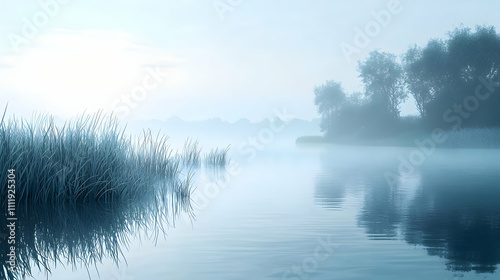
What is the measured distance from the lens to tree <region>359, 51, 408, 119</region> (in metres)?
73.0

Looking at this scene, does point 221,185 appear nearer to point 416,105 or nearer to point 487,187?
point 487,187

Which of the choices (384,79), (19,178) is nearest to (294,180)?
(19,178)

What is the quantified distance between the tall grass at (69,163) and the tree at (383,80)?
2445 inches

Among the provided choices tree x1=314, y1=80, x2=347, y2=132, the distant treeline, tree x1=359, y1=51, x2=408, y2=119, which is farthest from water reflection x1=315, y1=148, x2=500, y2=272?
tree x1=314, y1=80, x2=347, y2=132

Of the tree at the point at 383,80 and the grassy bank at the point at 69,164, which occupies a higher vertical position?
the tree at the point at 383,80

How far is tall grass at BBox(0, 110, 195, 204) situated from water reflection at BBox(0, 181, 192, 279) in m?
0.40

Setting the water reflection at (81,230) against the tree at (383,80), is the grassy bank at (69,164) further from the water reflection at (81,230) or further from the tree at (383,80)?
the tree at (383,80)

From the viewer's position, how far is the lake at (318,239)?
736cm

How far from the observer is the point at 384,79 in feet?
244

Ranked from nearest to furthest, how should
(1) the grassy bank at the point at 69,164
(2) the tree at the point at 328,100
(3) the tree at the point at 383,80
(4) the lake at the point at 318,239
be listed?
(4) the lake at the point at 318,239 < (1) the grassy bank at the point at 69,164 < (3) the tree at the point at 383,80 < (2) the tree at the point at 328,100

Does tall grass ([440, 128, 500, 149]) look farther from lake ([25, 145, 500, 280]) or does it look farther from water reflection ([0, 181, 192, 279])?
water reflection ([0, 181, 192, 279])

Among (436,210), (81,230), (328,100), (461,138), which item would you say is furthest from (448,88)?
(81,230)

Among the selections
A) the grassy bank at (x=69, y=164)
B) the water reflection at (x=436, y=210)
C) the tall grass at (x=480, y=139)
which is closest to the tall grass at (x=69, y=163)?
the grassy bank at (x=69, y=164)

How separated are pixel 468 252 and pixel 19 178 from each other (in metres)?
9.45
